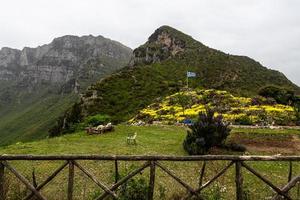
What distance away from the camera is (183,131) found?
36594 millimetres

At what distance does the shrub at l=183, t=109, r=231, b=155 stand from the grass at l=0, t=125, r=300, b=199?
29.8 inches

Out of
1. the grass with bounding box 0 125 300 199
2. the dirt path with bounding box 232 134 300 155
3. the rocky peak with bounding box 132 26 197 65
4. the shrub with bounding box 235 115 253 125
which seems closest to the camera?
the grass with bounding box 0 125 300 199

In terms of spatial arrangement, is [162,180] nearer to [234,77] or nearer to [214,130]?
[214,130]

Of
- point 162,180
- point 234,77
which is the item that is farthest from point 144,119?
point 234,77

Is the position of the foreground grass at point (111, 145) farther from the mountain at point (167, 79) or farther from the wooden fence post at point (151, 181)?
the mountain at point (167, 79)

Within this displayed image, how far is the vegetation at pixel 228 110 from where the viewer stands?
41.8 m

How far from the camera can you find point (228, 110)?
4697 cm

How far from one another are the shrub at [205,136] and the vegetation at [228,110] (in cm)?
1272

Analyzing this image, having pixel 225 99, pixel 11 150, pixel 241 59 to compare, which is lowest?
pixel 11 150

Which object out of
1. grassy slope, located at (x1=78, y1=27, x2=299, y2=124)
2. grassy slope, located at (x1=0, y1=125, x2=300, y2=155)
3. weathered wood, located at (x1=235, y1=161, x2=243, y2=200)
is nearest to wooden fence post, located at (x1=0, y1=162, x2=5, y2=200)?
weathered wood, located at (x1=235, y1=161, x2=243, y2=200)

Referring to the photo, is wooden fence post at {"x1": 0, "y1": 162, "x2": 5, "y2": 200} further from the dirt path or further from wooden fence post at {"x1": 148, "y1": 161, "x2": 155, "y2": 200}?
the dirt path

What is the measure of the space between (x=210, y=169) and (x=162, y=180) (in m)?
3.16

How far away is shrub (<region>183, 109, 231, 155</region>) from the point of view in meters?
27.1

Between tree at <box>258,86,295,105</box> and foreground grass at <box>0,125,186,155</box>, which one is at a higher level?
tree at <box>258,86,295,105</box>
